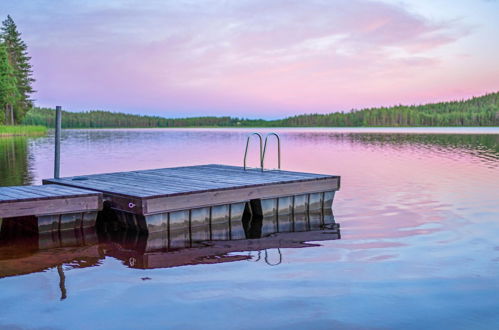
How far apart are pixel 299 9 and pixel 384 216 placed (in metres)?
27.5

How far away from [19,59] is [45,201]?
240 ft

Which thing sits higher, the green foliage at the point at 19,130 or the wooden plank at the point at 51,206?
the green foliage at the point at 19,130

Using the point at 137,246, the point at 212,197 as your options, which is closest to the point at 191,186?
the point at 212,197

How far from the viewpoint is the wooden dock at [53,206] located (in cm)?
852

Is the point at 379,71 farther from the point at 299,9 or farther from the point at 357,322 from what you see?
the point at 357,322

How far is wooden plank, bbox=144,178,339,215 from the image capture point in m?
9.10

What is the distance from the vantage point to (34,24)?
38344 mm

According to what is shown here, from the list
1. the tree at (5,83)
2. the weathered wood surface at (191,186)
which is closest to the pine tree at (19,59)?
the tree at (5,83)

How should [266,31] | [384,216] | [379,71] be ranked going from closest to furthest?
[384,216]
[266,31]
[379,71]

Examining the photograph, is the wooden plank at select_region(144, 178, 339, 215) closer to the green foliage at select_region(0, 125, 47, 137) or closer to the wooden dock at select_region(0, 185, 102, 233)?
the wooden dock at select_region(0, 185, 102, 233)

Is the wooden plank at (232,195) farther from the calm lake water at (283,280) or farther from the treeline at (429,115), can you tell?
the treeline at (429,115)

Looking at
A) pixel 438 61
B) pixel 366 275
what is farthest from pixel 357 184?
pixel 438 61

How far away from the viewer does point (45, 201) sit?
8.77m

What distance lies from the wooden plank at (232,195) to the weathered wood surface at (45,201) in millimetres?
1169
